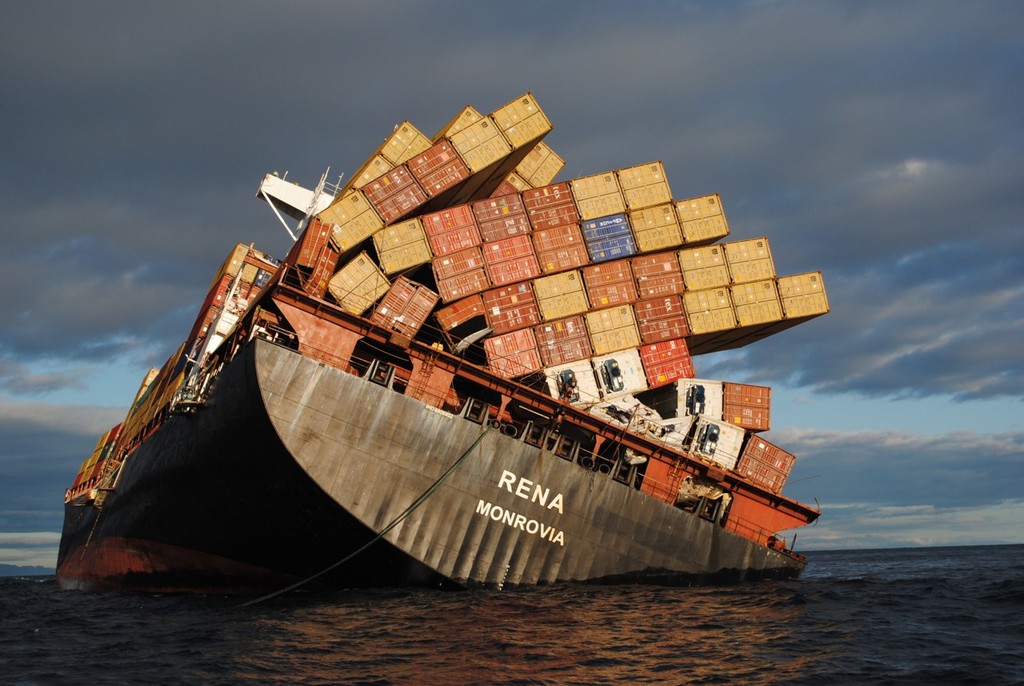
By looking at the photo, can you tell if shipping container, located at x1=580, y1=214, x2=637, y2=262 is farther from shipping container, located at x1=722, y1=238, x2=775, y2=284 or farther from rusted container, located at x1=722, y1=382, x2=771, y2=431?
rusted container, located at x1=722, y1=382, x2=771, y2=431

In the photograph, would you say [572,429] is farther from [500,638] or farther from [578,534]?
[500,638]

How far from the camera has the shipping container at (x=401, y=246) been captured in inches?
1205

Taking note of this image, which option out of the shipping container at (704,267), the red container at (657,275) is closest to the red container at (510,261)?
the red container at (657,275)

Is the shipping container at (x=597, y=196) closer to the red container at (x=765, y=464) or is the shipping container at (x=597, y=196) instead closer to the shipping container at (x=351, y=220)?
the shipping container at (x=351, y=220)

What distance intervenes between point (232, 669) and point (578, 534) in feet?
44.2

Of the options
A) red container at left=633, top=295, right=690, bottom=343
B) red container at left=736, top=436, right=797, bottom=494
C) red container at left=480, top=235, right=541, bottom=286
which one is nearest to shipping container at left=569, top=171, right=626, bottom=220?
red container at left=480, top=235, right=541, bottom=286

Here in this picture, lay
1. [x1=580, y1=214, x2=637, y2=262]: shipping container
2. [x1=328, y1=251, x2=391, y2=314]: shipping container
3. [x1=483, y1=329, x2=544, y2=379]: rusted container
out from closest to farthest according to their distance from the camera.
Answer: [x1=328, y1=251, x2=391, y2=314]: shipping container, [x1=483, y1=329, x2=544, y2=379]: rusted container, [x1=580, y1=214, x2=637, y2=262]: shipping container

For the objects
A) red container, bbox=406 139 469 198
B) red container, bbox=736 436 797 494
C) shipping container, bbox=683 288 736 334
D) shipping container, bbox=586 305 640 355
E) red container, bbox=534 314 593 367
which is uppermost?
red container, bbox=406 139 469 198

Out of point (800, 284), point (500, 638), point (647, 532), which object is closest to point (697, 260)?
point (800, 284)

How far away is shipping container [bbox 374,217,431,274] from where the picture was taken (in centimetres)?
3061

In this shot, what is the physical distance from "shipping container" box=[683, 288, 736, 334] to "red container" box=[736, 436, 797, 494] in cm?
512

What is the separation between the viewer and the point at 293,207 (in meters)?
42.6

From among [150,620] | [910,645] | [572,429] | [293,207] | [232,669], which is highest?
[293,207]

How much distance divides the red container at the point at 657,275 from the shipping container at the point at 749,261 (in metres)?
2.81
